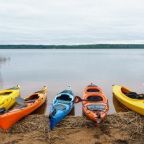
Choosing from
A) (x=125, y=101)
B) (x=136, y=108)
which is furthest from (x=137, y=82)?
(x=136, y=108)

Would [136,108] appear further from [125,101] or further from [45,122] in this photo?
[45,122]

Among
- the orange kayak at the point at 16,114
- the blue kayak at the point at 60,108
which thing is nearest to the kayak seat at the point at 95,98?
the blue kayak at the point at 60,108

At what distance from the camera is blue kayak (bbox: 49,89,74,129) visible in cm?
1394

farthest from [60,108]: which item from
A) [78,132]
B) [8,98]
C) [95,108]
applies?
[8,98]

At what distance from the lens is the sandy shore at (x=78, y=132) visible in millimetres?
12617

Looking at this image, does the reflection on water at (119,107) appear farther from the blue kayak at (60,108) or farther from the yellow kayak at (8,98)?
the yellow kayak at (8,98)

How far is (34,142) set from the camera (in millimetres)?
12508

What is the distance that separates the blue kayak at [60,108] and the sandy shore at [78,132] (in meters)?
0.27

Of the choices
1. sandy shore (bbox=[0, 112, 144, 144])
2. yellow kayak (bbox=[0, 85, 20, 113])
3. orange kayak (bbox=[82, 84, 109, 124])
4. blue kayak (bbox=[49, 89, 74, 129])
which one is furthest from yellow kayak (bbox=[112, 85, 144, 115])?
yellow kayak (bbox=[0, 85, 20, 113])

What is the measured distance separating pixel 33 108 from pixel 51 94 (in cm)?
833

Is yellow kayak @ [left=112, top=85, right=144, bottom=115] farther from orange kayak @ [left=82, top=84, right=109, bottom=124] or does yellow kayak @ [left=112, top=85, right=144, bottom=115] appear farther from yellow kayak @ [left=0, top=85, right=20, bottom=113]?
yellow kayak @ [left=0, top=85, right=20, bottom=113]

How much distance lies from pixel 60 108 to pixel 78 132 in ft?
9.68

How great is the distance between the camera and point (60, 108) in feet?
52.9

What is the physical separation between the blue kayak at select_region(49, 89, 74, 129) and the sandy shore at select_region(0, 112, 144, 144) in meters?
0.27
